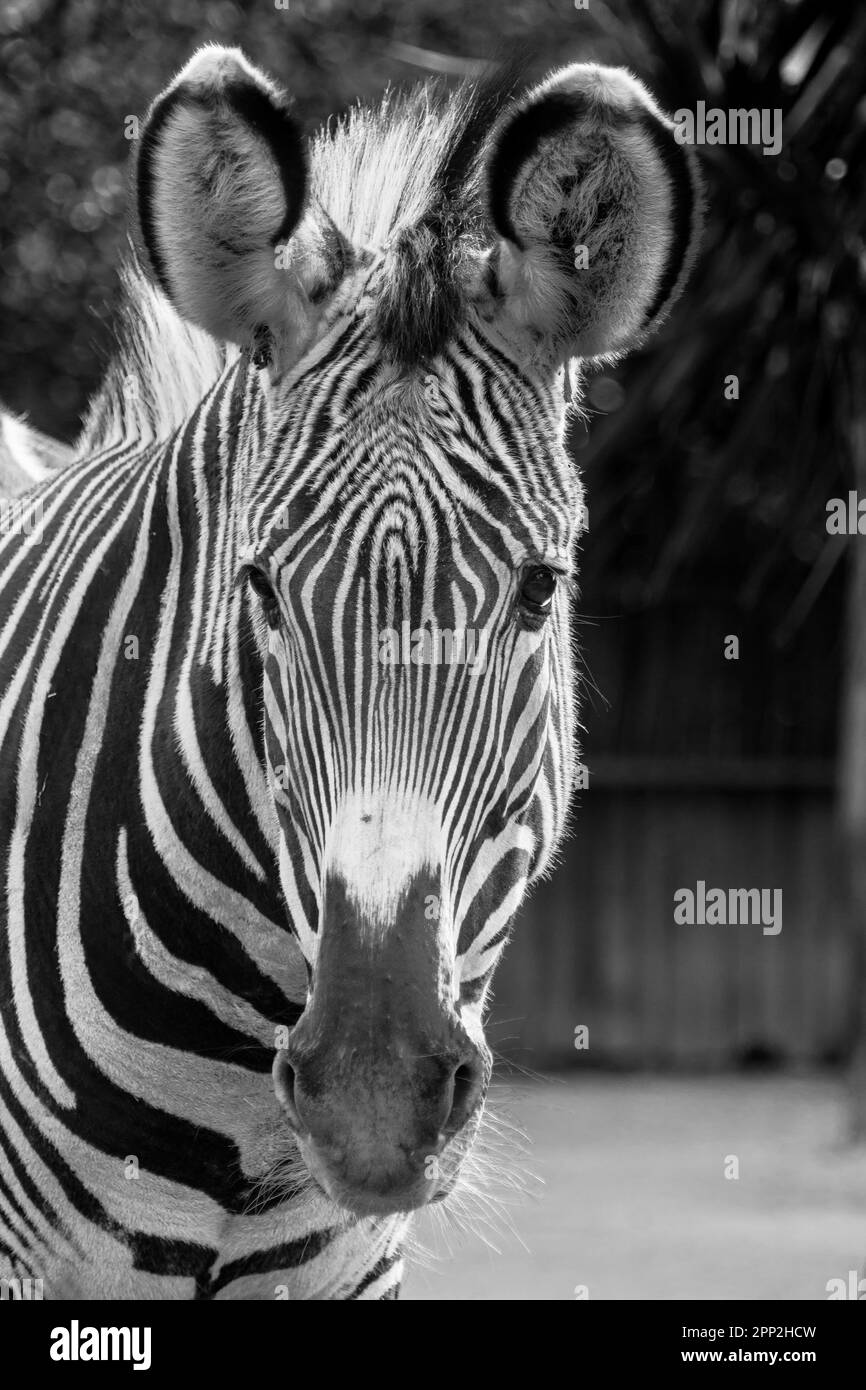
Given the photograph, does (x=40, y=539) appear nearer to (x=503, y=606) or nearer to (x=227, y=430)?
(x=227, y=430)

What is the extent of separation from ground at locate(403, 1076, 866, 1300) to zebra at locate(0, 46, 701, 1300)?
392 cm

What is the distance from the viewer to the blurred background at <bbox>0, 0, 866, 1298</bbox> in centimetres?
1080

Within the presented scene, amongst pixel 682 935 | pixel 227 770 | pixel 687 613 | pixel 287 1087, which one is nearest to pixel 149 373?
pixel 227 770

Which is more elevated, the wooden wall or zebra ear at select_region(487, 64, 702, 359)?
zebra ear at select_region(487, 64, 702, 359)

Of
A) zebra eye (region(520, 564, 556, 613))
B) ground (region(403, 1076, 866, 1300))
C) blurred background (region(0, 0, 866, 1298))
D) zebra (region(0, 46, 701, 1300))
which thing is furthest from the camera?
blurred background (region(0, 0, 866, 1298))

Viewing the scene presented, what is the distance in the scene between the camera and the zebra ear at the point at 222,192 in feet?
8.36

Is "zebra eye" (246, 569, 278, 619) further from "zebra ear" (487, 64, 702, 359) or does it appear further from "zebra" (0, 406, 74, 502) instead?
"zebra" (0, 406, 74, 502)

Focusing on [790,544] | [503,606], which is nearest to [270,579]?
[503,606]

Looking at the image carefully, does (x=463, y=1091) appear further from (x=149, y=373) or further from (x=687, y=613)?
(x=687, y=613)

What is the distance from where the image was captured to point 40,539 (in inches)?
123

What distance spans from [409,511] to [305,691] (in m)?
0.30

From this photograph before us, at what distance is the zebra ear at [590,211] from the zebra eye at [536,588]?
44 cm

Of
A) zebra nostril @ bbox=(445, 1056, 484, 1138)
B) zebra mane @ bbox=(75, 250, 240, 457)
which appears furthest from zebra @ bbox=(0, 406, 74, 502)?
zebra nostril @ bbox=(445, 1056, 484, 1138)

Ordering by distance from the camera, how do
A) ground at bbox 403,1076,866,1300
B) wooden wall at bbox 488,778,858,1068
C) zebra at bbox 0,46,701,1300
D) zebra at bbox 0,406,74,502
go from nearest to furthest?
zebra at bbox 0,46,701,1300 < zebra at bbox 0,406,74,502 < ground at bbox 403,1076,866,1300 < wooden wall at bbox 488,778,858,1068
